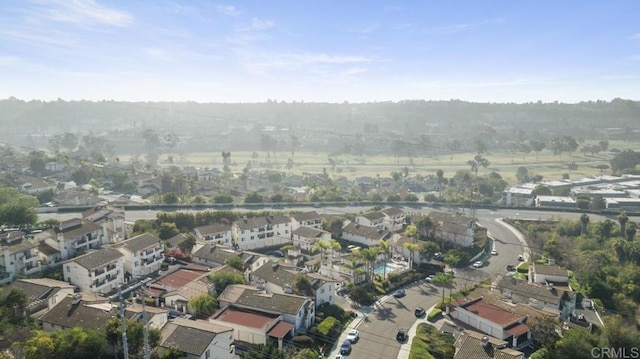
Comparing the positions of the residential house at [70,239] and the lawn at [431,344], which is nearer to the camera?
the lawn at [431,344]

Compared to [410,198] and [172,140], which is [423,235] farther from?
[172,140]

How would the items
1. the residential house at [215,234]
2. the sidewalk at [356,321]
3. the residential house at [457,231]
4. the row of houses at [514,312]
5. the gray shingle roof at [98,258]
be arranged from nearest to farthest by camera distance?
the row of houses at [514,312] → the sidewalk at [356,321] → the gray shingle roof at [98,258] → the residential house at [215,234] → the residential house at [457,231]

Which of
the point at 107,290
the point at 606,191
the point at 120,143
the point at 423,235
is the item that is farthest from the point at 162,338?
the point at 120,143

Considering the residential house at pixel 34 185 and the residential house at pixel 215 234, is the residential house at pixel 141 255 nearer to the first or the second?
the residential house at pixel 215 234

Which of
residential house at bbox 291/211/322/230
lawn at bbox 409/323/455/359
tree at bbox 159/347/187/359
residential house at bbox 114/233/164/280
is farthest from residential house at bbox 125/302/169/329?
residential house at bbox 291/211/322/230

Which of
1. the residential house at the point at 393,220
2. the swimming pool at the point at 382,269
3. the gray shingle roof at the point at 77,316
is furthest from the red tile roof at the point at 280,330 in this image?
the residential house at the point at 393,220

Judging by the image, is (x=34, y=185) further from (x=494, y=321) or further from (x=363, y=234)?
(x=494, y=321)

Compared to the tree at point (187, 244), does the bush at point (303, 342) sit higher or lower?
lower
